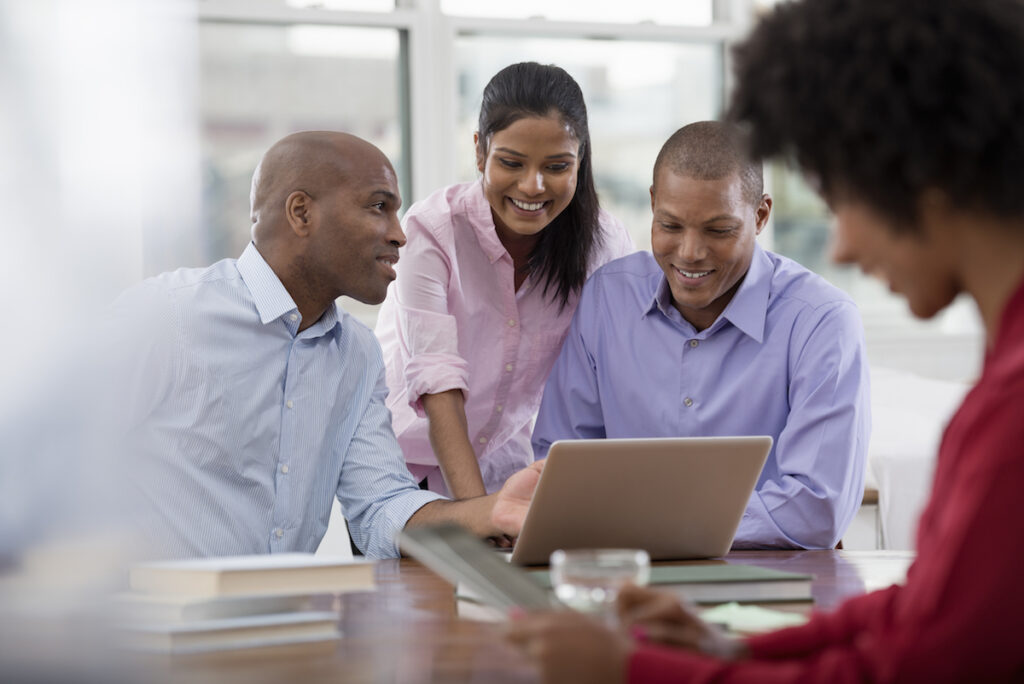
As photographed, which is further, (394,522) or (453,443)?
(453,443)

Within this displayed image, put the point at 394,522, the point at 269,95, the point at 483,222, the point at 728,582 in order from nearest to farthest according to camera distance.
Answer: the point at 728,582
the point at 394,522
the point at 483,222
the point at 269,95

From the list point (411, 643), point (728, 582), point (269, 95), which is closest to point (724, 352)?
point (728, 582)

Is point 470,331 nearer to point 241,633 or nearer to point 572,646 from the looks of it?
point 241,633

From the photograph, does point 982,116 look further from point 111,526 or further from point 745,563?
point 745,563

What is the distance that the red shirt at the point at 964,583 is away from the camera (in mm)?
712

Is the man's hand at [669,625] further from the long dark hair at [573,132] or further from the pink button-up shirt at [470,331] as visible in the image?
the long dark hair at [573,132]

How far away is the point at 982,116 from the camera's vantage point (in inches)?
31.0

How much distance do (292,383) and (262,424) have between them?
9cm

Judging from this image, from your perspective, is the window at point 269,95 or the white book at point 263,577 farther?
the window at point 269,95

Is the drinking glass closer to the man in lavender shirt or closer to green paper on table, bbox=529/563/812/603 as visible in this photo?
green paper on table, bbox=529/563/812/603

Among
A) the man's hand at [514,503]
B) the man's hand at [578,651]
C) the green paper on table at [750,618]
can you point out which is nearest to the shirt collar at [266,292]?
the man's hand at [514,503]

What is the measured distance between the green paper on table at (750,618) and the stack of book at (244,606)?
1.16 feet

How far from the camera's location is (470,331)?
8.02 ft

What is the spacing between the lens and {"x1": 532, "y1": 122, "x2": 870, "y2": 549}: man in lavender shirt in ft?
6.53
